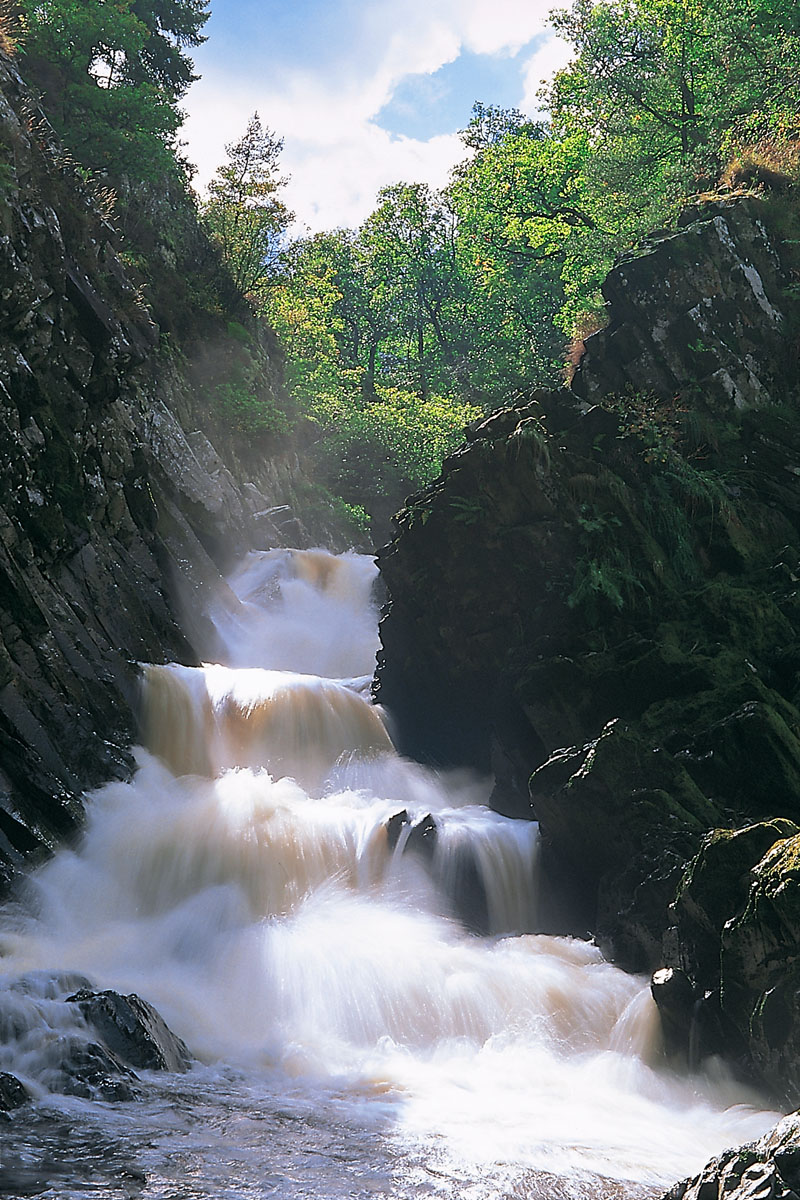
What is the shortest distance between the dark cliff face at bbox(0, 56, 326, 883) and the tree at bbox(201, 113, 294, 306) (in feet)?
43.8

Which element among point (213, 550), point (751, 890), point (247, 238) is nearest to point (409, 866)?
point (751, 890)

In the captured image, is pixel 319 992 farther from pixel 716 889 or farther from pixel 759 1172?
pixel 759 1172

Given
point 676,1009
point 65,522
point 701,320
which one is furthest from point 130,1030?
point 701,320

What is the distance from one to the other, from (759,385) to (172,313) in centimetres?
2024

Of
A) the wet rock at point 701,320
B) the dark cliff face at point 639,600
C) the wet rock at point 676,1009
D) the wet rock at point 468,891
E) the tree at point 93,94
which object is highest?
the tree at point 93,94

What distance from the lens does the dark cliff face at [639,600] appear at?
10.5m

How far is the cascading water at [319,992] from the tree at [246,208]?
22364mm

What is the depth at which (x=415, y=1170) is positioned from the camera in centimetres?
574

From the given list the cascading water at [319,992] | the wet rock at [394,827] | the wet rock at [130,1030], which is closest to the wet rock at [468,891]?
the cascading water at [319,992]

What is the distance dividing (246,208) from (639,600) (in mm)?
26097

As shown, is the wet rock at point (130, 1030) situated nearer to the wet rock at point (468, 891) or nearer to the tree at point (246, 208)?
the wet rock at point (468, 891)

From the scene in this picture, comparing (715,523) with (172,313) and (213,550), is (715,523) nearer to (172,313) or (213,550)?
(213,550)

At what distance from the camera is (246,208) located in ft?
110

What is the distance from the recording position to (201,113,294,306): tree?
109 ft
